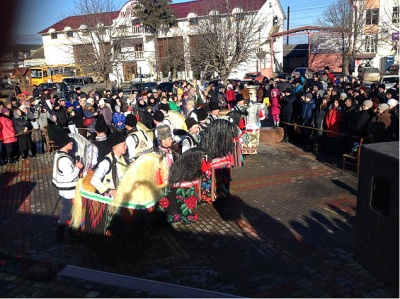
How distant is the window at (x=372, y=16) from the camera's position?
31.9m

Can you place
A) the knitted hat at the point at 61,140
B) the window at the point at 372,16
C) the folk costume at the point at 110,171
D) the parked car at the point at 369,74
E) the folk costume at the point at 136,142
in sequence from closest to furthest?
the folk costume at the point at 110,171
the knitted hat at the point at 61,140
the folk costume at the point at 136,142
the parked car at the point at 369,74
the window at the point at 372,16

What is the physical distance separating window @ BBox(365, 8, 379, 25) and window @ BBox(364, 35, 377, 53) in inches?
46.0

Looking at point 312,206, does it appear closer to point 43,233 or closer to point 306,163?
point 306,163

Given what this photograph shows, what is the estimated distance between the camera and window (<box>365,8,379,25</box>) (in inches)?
1255

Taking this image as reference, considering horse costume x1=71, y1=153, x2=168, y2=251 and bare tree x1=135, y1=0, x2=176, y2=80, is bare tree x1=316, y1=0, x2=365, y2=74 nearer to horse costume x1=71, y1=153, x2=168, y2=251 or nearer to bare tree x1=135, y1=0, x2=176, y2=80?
bare tree x1=135, y1=0, x2=176, y2=80

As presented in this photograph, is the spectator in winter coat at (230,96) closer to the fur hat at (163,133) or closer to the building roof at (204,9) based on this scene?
the building roof at (204,9)

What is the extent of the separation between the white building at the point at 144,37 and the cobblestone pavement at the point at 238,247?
45.0 feet

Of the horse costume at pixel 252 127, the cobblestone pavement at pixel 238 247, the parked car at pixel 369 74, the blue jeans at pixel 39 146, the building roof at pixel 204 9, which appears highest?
the building roof at pixel 204 9

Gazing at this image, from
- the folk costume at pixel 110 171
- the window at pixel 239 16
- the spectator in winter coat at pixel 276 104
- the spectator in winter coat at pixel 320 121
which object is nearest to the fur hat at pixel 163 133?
the folk costume at pixel 110 171

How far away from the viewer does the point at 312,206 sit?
7.13 metres

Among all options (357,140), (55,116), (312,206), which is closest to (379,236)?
(312,206)

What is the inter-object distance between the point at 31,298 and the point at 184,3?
37.9 m

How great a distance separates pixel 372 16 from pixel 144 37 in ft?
69.4

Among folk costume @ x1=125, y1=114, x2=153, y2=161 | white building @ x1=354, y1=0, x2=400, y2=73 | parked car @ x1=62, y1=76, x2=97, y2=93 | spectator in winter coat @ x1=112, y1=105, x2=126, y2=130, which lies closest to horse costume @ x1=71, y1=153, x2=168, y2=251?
folk costume @ x1=125, y1=114, x2=153, y2=161
